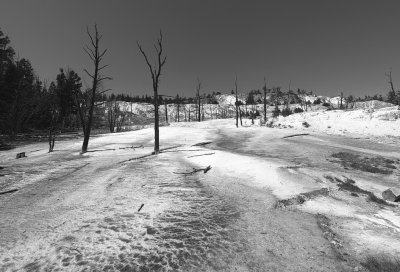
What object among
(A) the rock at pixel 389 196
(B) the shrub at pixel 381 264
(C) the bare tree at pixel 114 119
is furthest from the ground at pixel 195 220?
(C) the bare tree at pixel 114 119

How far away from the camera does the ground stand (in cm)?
478

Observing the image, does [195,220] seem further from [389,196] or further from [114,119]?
[114,119]

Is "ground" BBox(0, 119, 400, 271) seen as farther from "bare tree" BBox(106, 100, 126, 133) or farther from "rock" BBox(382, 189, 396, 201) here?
"bare tree" BBox(106, 100, 126, 133)

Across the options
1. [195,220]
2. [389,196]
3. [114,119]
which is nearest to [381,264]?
[195,220]

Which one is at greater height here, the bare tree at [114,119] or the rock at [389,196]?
the bare tree at [114,119]

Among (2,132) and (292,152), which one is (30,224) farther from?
(2,132)

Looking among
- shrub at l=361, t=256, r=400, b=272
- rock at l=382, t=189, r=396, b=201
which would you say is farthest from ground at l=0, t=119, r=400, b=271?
rock at l=382, t=189, r=396, b=201

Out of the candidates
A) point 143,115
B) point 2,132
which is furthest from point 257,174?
point 143,115

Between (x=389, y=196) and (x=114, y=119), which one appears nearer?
(x=389, y=196)

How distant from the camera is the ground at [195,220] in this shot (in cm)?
478

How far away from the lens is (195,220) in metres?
6.55

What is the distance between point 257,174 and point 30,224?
7984mm

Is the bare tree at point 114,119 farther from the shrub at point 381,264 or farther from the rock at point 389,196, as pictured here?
the shrub at point 381,264

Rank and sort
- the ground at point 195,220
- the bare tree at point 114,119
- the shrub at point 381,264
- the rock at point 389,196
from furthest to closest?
the bare tree at point 114,119 < the rock at point 389,196 < the ground at point 195,220 < the shrub at point 381,264
